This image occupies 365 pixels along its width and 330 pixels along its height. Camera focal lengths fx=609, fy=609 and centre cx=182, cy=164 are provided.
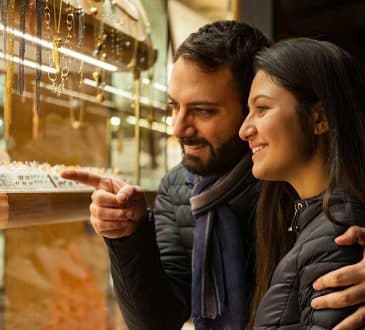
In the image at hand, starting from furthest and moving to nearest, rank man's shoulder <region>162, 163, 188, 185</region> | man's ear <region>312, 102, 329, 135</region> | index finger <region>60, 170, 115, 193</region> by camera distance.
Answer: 1. man's shoulder <region>162, 163, 188, 185</region>
2. index finger <region>60, 170, 115, 193</region>
3. man's ear <region>312, 102, 329, 135</region>

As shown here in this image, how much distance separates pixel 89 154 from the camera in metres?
2.11

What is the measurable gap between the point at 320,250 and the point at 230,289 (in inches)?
14.8

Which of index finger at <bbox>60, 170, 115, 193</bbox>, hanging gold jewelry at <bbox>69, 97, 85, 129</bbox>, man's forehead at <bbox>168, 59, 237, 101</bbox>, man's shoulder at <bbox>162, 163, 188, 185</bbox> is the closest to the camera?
index finger at <bbox>60, 170, 115, 193</bbox>

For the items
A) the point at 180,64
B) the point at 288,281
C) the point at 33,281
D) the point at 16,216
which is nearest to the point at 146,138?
the point at 33,281

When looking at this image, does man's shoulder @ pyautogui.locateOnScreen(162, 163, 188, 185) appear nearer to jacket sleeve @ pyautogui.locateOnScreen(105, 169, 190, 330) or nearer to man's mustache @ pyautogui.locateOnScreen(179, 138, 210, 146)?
jacket sleeve @ pyautogui.locateOnScreen(105, 169, 190, 330)

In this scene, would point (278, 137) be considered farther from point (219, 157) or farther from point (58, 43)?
point (58, 43)

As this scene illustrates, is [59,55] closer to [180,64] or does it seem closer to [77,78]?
[77,78]

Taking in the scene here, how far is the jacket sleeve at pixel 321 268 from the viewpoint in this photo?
2.71 ft

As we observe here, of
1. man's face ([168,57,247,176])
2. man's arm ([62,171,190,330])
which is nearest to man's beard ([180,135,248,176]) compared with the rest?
man's face ([168,57,247,176])

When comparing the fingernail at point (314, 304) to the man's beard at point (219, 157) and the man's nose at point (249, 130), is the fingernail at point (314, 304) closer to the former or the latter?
the man's nose at point (249, 130)

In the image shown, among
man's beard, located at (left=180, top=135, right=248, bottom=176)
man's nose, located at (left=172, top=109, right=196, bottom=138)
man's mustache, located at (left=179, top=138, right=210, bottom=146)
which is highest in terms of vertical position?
man's nose, located at (left=172, top=109, right=196, bottom=138)

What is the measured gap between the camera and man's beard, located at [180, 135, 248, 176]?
47.4 inches

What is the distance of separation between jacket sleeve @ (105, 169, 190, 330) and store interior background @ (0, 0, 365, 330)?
133mm

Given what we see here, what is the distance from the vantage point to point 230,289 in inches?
47.0
